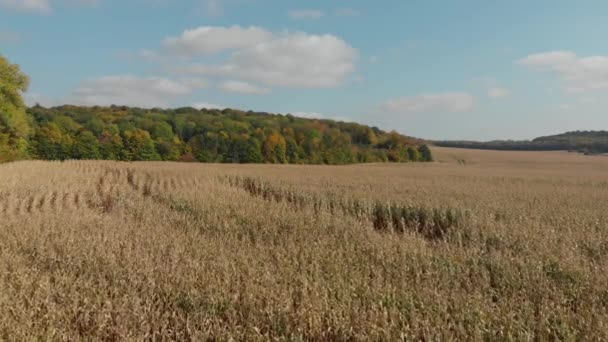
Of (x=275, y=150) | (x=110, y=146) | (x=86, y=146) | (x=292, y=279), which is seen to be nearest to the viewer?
(x=292, y=279)

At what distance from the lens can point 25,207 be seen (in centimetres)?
1191

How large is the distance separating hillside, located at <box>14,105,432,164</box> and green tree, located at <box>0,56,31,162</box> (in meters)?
27.7

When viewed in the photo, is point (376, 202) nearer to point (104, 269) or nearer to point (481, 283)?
point (481, 283)

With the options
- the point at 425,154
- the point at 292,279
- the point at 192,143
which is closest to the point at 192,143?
the point at 192,143

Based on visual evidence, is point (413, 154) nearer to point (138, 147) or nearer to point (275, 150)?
point (275, 150)

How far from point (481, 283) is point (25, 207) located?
42.4ft

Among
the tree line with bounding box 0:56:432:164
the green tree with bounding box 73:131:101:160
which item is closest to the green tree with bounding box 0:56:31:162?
the tree line with bounding box 0:56:432:164

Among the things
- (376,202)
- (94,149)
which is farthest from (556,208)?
(94,149)

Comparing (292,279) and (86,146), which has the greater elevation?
(86,146)

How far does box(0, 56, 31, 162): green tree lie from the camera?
35188mm

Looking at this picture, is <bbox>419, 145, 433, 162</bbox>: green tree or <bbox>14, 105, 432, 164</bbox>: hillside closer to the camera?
<bbox>14, 105, 432, 164</bbox>: hillside

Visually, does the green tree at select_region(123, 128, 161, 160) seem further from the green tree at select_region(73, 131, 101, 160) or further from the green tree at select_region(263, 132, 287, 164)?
the green tree at select_region(263, 132, 287, 164)

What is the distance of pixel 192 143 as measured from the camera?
7981 centimetres

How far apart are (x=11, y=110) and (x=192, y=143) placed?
145 ft
